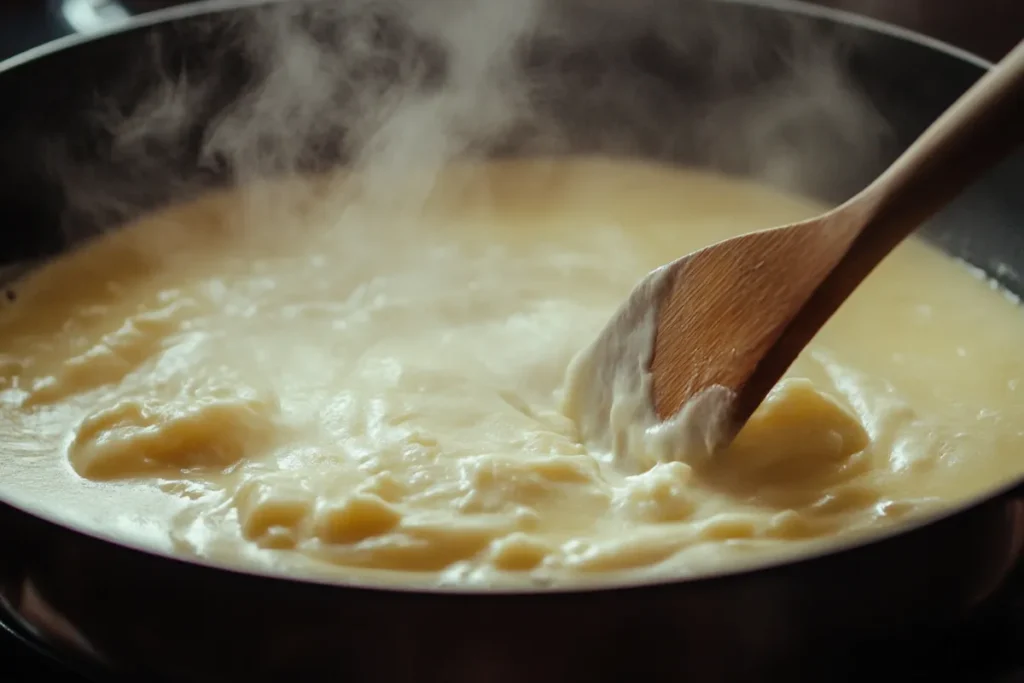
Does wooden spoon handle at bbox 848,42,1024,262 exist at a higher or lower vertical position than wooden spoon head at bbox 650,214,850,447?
higher

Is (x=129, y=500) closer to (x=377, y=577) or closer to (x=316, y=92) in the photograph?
(x=377, y=577)

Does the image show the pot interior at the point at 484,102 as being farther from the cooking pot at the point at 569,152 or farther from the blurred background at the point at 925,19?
the blurred background at the point at 925,19

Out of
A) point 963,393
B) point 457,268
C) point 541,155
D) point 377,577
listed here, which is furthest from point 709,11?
point 377,577

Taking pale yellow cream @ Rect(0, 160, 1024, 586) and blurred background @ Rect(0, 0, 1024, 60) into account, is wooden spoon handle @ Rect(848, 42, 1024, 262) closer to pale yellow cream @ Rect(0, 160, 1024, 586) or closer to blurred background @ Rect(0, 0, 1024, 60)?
pale yellow cream @ Rect(0, 160, 1024, 586)

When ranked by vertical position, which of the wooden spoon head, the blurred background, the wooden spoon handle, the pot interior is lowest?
the wooden spoon head

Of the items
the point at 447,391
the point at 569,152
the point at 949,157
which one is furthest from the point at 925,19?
the point at 447,391

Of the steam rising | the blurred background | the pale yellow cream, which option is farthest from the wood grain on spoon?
the blurred background
